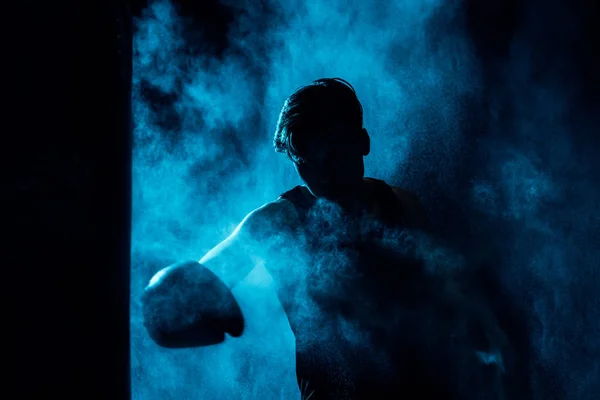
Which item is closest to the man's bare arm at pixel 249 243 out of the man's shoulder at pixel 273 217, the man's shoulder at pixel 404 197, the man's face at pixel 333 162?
the man's shoulder at pixel 273 217

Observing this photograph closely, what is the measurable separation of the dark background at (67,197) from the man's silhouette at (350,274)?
0.82m

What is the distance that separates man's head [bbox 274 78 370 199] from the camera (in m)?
2.12

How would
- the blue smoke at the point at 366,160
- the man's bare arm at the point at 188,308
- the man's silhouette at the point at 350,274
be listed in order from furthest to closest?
1. the blue smoke at the point at 366,160
2. the man's silhouette at the point at 350,274
3. the man's bare arm at the point at 188,308

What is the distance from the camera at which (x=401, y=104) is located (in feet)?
9.20

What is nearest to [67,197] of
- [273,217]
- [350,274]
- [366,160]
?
[273,217]

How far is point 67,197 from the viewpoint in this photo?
133 cm

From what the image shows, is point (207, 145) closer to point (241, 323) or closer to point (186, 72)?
point (186, 72)

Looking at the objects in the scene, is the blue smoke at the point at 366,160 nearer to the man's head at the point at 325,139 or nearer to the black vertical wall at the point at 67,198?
the man's head at the point at 325,139

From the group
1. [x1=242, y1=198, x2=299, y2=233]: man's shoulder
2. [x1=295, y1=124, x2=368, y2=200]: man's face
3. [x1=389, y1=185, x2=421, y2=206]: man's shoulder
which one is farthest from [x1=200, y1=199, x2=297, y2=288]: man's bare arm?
[x1=389, y1=185, x2=421, y2=206]: man's shoulder

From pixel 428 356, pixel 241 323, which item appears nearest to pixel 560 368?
pixel 428 356

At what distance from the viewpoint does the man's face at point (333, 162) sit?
2.12 meters

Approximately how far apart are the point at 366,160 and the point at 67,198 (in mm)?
1945

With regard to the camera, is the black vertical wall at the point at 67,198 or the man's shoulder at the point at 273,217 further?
the man's shoulder at the point at 273,217

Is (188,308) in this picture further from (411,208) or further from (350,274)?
(411,208)
